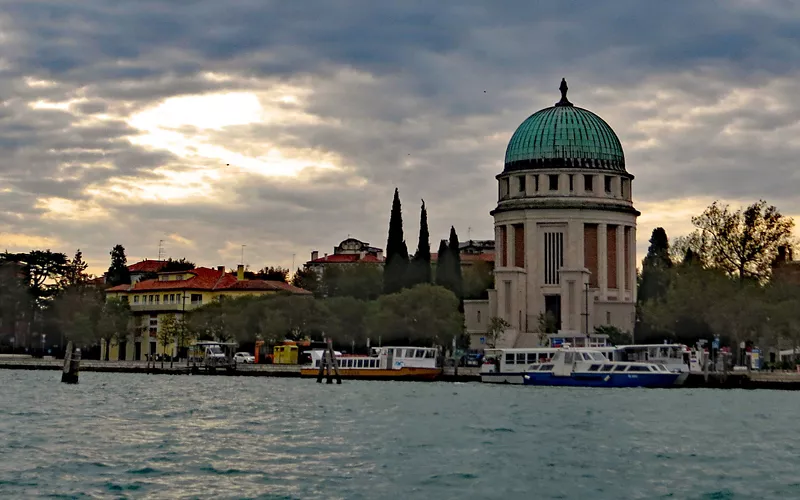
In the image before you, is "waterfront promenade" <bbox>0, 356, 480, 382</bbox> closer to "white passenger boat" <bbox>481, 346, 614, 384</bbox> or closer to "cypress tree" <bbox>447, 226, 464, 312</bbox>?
"white passenger boat" <bbox>481, 346, 614, 384</bbox>

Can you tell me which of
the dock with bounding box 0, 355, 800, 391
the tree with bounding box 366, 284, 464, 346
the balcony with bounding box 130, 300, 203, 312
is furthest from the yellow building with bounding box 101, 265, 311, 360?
the tree with bounding box 366, 284, 464, 346

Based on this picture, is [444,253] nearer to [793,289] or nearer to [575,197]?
[575,197]

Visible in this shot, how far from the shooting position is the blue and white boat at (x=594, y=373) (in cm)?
6328

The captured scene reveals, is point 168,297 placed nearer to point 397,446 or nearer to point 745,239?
point 745,239

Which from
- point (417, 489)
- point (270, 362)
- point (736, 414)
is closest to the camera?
point (417, 489)

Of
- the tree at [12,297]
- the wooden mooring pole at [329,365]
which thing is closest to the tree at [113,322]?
the tree at [12,297]

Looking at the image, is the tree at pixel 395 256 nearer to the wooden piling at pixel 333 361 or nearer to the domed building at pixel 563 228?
the domed building at pixel 563 228

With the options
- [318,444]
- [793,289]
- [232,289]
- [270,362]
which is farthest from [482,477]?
[232,289]

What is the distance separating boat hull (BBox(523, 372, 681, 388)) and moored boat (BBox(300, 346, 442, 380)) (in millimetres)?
8682

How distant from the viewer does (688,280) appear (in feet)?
242

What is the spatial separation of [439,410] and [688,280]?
32.3 m

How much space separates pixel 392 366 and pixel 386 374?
100 cm

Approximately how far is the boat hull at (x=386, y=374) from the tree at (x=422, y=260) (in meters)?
19.7

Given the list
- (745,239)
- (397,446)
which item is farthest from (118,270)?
(397,446)
